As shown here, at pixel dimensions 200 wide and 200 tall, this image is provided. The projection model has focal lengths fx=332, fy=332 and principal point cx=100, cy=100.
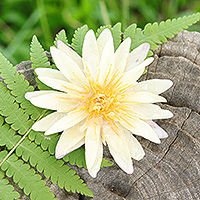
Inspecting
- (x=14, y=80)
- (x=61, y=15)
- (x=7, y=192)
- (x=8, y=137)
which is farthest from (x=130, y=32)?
(x=61, y=15)

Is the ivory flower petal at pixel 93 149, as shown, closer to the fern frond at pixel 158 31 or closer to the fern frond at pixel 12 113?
the fern frond at pixel 12 113

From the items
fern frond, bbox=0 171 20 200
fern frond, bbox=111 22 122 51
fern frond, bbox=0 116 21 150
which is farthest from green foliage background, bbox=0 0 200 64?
fern frond, bbox=0 171 20 200

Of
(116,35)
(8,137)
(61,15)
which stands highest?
(61,15)

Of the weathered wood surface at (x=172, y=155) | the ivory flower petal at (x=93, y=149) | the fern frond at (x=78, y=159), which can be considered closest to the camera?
the ivory flower petal at (x=93, y=149)

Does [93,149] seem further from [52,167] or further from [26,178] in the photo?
[26,178]

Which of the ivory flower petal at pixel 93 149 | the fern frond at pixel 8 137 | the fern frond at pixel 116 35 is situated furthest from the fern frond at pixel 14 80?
the fern frond at pixel 116 35

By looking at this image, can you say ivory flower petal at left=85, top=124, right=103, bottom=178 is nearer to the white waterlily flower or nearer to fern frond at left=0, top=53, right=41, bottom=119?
the white waterlily flower
